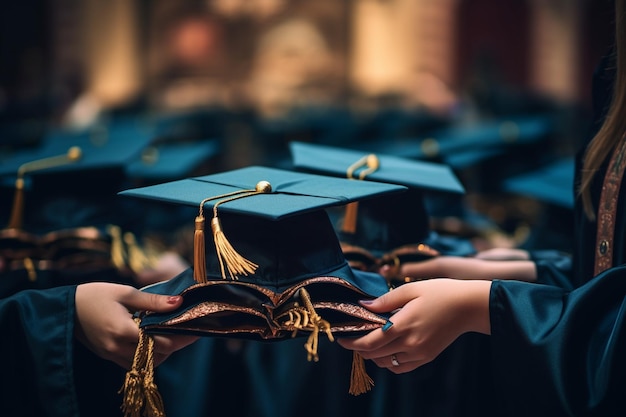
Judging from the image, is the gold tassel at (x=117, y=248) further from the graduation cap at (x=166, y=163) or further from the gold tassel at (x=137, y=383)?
the gold tassel at (x=137, y=383)

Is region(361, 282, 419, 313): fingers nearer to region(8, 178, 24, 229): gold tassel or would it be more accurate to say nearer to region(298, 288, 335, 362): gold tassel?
region(298, 288, 335, 362): gold tassel

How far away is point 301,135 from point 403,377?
377cm

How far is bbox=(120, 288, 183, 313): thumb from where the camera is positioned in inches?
51.2

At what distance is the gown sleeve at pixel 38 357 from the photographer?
1.37m

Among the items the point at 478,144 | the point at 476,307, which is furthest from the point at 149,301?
the point at 478,144

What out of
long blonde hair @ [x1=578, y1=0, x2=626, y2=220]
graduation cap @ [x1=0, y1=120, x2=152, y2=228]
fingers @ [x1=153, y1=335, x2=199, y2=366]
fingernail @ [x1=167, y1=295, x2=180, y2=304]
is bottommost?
fingers @ [x1=153, y1=335, x2=199, y2=366]

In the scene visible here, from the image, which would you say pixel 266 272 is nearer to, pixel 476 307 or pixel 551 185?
pixel 476 307

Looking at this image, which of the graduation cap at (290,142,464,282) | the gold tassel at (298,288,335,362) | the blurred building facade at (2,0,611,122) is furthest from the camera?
the blurred building facade at (2,0,611,122)

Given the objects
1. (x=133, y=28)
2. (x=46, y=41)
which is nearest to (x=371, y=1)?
(x=133, y=28)

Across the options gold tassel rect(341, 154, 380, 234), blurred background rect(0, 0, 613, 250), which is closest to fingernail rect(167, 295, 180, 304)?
gold tassel rect(341, 154, 380, 234)

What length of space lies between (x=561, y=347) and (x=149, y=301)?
2.40ft

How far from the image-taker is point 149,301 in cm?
132

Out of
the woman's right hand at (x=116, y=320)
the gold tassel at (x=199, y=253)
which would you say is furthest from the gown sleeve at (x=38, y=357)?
the gold tassel at (x=199, y=253)

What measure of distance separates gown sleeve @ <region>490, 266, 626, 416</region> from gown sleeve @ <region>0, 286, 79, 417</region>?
0.79 metres
